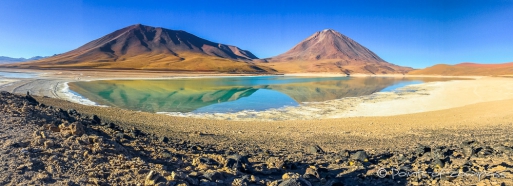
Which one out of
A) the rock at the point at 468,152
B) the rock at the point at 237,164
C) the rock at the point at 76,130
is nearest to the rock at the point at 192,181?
the rock at the point at 237,164

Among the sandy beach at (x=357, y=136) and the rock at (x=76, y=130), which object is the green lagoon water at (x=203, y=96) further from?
the rock at (x=76, y=130)

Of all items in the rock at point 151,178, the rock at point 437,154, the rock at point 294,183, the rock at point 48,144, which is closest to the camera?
the rock at point 151,178

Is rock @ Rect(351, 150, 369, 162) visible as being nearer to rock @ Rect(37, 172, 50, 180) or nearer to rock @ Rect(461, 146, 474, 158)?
rock @ Rect(461, 146, 474, 158)

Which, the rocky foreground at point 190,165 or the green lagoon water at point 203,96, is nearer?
the rocky foreground at point 190,165

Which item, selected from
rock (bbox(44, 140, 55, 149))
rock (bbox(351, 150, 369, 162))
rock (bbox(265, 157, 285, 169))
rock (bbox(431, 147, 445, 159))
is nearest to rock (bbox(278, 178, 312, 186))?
rock (bbox(265, 157, 285, 169))

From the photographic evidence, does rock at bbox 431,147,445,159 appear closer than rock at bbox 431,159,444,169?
No

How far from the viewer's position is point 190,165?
5219 mm

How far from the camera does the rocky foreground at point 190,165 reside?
152 inches

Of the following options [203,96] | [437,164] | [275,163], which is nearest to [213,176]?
[275,163]

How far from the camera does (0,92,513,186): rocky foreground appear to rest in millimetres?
3861

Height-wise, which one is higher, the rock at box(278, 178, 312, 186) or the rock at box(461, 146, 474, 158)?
→ the rock at box(278, 178, 312, 186)

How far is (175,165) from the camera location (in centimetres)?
507

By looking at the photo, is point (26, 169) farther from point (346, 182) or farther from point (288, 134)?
point (288, 134)

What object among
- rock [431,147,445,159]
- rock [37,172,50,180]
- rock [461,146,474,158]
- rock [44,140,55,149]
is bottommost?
rock [431,147,445,159]
